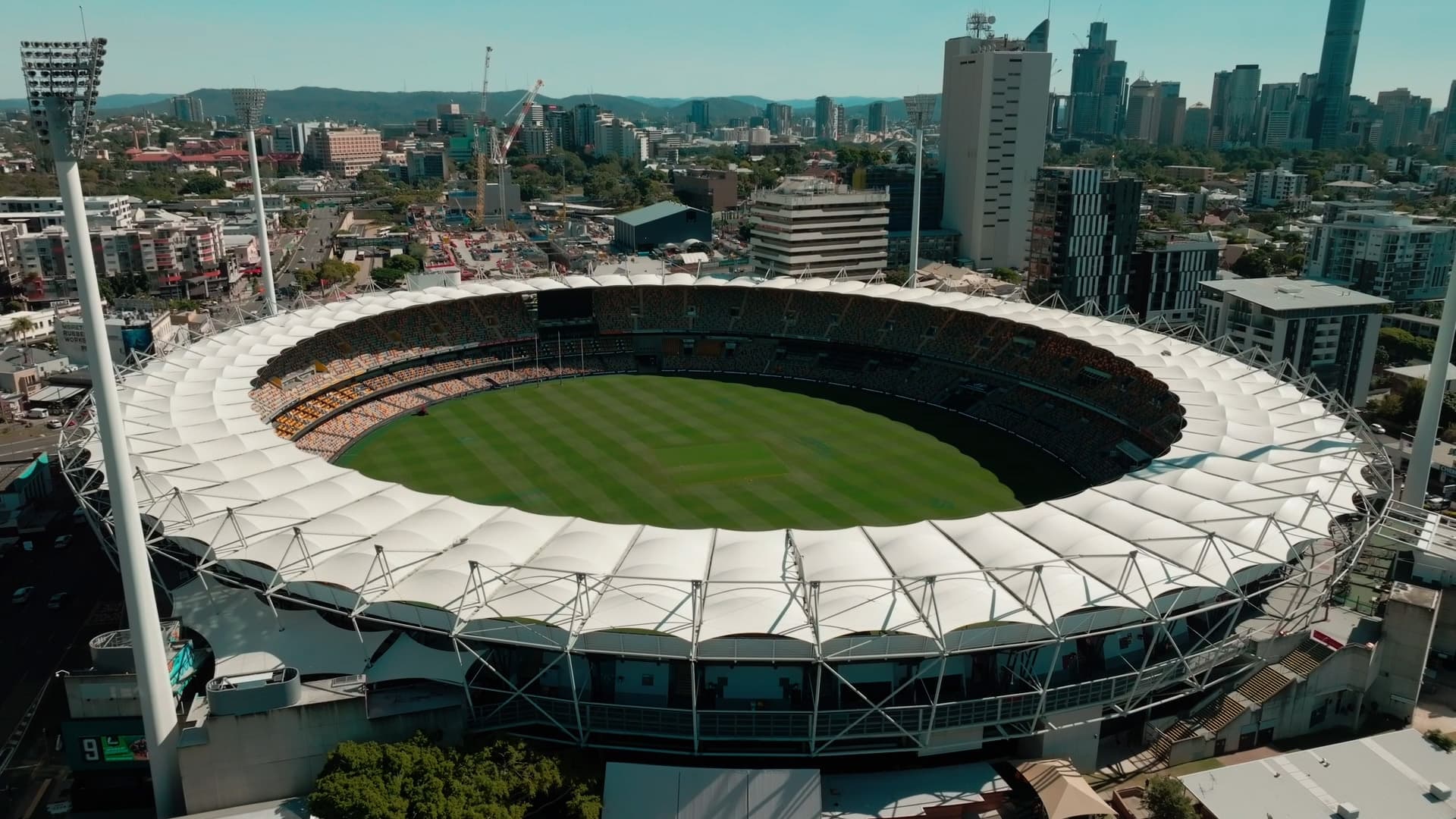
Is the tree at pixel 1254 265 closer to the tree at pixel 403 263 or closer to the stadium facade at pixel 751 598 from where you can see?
the stadium facade at pixel 751 598

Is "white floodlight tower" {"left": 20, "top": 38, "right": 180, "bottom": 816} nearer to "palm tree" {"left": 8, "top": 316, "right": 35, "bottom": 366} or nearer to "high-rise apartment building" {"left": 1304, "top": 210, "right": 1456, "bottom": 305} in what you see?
"palm tree" {"left": 8, "top": 316, "right": 35, "bottom": 366}

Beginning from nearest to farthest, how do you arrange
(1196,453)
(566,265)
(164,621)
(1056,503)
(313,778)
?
(313,778) → (164,621) → (1056,503) → (1196,453) → (566,265)

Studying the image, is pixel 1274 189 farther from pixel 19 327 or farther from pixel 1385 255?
pixel 19 327

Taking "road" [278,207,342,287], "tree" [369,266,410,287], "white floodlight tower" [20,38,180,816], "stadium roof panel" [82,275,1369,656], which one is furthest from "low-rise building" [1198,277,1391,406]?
"road" [278,207,342,287]

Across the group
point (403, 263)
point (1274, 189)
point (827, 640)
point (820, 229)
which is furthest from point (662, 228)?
point (1274, 189)

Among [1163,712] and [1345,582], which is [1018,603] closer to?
Answer: [1163,712]

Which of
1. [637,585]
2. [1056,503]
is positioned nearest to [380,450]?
[637,585]

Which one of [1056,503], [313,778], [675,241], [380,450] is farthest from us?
[675,241]

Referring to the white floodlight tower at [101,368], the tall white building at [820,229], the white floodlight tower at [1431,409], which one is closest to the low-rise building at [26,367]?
the white floodlight tower at [101,368]
